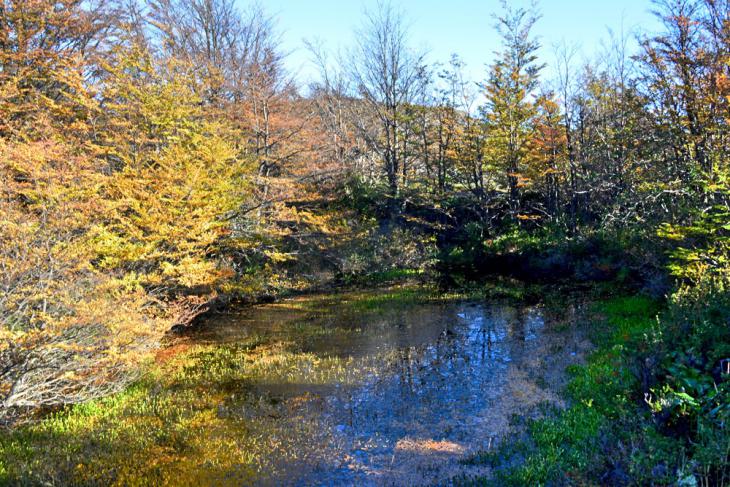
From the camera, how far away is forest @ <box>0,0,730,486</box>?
23.9 feet

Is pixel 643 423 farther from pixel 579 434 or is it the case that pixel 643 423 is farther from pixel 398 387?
pixel 398 387

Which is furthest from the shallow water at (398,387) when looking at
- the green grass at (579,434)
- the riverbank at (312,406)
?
the green grass at (579,434)

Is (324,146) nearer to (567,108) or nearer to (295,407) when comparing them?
(567,108)

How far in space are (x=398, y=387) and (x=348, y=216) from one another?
15352 millimetres

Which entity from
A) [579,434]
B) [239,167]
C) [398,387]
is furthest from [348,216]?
[579,434]

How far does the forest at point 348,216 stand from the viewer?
727 cm

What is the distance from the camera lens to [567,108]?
71.6 feet

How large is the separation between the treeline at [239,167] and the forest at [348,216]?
0.33 ft

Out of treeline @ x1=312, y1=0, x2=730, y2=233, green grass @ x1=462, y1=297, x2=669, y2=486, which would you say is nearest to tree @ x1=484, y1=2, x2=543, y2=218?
treeline @ x1=312, y1=0, x2=730, y2=233

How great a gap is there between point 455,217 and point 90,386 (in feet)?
64.0

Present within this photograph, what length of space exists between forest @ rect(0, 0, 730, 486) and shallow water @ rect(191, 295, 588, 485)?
0.70 m

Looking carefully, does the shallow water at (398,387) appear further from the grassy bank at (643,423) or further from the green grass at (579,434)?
the grassy bank at (643,423)

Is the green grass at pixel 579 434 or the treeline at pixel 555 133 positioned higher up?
the treeline at pixel 555 133

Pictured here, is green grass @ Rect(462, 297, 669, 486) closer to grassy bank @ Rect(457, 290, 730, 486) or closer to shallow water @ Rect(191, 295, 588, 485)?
grassy bank @ Rect(457, 290, 730, 486)
